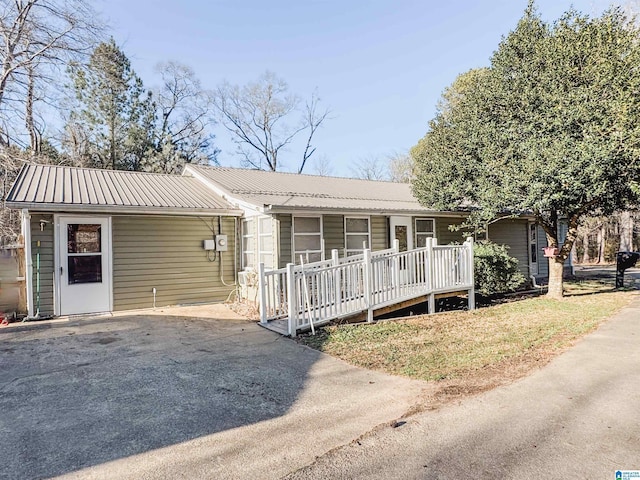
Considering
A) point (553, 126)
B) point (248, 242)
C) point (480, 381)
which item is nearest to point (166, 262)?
point (248, 242)

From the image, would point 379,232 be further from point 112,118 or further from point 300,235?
point 112,118

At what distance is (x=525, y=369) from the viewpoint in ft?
15.1

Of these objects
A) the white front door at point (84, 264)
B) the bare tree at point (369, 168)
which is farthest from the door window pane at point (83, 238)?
the bare tree at point (369, 168)

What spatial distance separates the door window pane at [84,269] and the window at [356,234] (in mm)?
5783

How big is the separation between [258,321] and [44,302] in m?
4.45

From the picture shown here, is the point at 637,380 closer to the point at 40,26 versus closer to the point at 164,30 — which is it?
the point at 164,30

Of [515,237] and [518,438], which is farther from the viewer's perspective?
[515,237]

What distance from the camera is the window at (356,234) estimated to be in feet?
33.0

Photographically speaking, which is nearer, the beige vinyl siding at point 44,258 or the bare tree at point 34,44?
the beige vinyl siding at point 44,258

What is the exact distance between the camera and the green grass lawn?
4812mm

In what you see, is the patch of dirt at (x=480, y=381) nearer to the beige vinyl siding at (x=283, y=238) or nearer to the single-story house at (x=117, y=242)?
the beige vinyl siding at (x=283, y=238)

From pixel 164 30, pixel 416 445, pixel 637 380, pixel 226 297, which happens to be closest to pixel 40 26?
pixel 164 30

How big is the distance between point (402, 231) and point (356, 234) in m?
1.62

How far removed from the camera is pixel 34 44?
1294 cm
